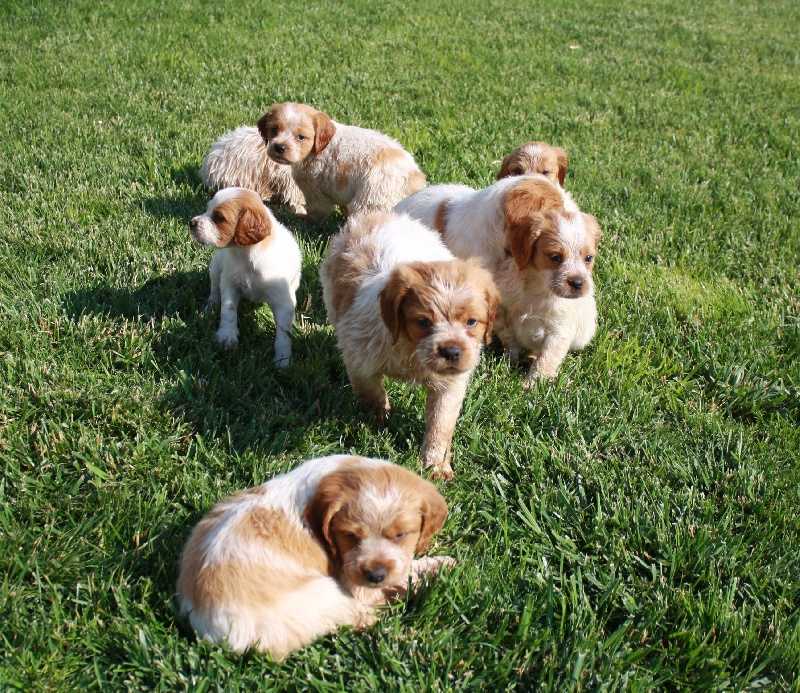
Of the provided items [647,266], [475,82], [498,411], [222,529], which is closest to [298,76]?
[475,82]

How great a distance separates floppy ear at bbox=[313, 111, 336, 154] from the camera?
21.6 feet

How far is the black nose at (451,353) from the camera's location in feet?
10.7

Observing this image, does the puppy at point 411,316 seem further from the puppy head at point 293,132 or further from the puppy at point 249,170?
the puppy at point 249,170

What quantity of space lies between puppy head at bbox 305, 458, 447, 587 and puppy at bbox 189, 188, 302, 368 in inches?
71.7

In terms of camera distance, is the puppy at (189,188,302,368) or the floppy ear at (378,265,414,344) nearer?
the floppy ear at (378,265,414,344)

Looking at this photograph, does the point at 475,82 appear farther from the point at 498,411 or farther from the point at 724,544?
the point at 724,544

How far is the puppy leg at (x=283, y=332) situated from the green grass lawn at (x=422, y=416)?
13 cm

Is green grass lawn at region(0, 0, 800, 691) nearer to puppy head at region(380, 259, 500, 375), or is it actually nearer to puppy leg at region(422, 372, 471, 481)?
puppy leg at region(422, 372, 471, 481)

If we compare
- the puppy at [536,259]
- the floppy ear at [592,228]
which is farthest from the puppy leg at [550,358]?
the floppy ear at [592,228]

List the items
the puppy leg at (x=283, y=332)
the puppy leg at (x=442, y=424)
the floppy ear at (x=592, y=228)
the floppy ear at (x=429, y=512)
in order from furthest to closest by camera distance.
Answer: the floppy ear at (x=592, y=228) < the puppy leg at (x=283, y=332) < the puppy leg at (x=442, y=424) < the floppy ear at (x=429, y=512)

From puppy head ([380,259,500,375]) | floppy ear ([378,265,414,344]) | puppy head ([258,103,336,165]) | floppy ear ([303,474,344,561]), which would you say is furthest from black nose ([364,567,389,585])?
puppy head ([258,103,336,165])

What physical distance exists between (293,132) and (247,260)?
90.9 inches

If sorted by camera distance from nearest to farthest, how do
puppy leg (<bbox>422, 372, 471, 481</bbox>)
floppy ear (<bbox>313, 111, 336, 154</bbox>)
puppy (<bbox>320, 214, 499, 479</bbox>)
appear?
puppy (<bbox>320, 214, 499, 479</bbox>)
puppy leg (<bbox>422, 372, 471, 481</bbox>)
floppy ear (<bbox>313, 111, 336, 154</bbox>)

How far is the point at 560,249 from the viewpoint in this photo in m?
4.45
